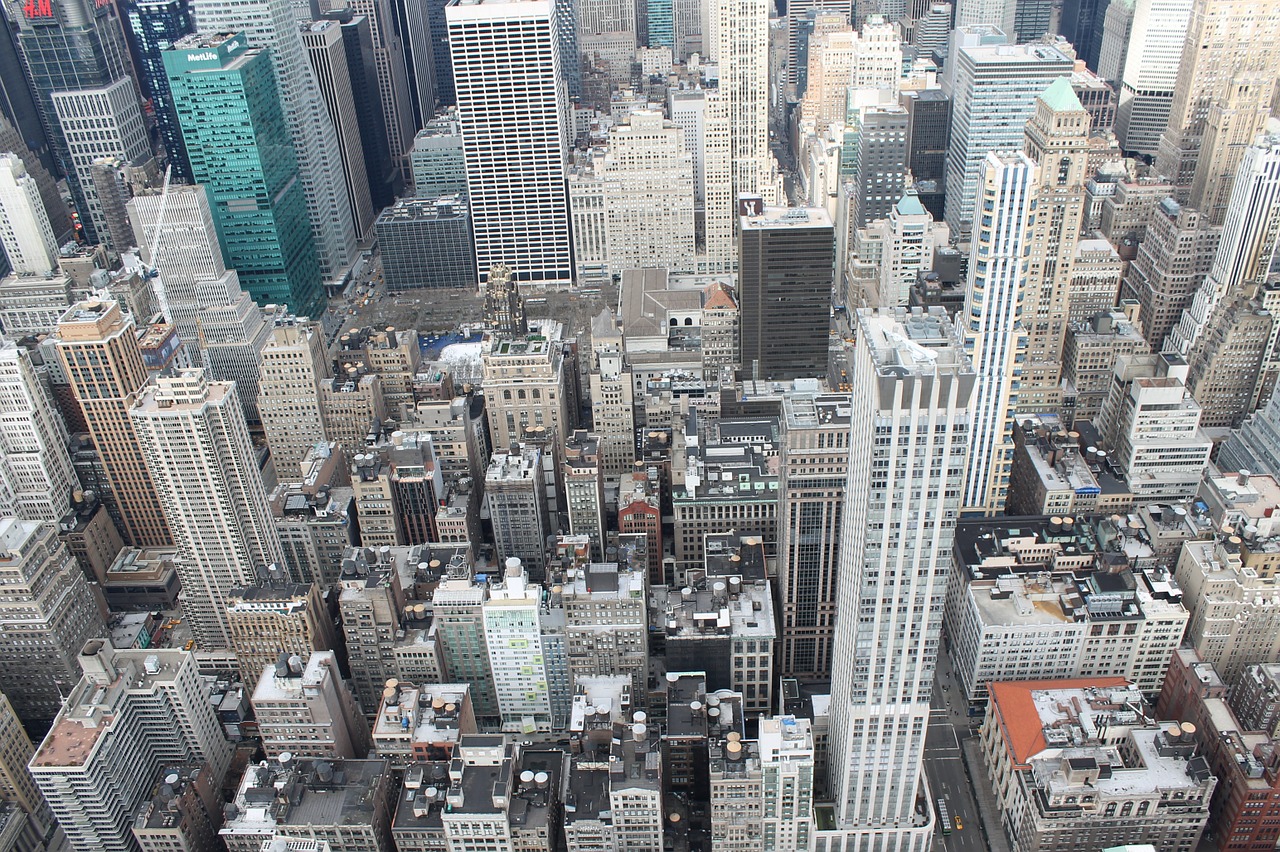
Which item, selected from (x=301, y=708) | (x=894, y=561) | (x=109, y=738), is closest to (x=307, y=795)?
(x=301, y=708)

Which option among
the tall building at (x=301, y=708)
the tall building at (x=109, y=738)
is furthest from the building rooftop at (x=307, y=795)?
the tall building at (x=109, y=738)

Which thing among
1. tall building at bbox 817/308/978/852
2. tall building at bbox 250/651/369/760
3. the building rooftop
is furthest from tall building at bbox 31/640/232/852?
tall building at bbox 817/308/978/852

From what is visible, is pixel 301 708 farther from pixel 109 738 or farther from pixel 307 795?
pixel 109 738

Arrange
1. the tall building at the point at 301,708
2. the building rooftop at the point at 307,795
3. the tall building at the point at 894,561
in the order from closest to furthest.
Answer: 1. the tall building at the point at 894,561
2. the building rooftop at the point at 307,795
3. the tall building at the point at 301,708

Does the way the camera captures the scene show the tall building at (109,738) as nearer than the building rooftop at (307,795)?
No

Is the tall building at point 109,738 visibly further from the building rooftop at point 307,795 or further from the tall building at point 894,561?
the tall building at point 894,561

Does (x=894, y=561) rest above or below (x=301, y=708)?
above

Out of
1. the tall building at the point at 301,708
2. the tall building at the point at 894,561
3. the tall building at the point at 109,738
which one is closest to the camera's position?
the tall building at the point at 894,561

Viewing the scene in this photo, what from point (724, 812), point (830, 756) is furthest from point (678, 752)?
point (830, 756)
